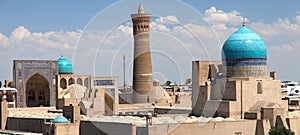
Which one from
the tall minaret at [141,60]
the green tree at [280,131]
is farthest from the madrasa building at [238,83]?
the tall minaret at [141,60]

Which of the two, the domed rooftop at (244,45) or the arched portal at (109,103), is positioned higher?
the domed rooftop at (244,45)

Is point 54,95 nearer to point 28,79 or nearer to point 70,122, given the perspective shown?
point 28,79

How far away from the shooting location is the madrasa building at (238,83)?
19.0 meters

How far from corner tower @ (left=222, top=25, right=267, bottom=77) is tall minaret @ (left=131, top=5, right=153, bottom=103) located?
6.69 metres

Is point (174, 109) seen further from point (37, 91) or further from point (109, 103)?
point (37, 91)

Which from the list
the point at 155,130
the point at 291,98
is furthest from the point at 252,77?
the point at 291,98

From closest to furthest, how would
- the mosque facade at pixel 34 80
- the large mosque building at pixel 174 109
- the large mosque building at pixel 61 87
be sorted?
the large mosque building at pixel 174 109
the large mosque building at pixel 61 87
the mosque facade at pixel 34 80

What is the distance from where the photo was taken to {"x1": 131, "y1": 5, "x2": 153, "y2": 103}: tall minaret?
26.4m

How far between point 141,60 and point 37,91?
239 inches

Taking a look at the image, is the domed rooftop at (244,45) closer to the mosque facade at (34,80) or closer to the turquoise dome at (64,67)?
the mosque facade at (34,80)

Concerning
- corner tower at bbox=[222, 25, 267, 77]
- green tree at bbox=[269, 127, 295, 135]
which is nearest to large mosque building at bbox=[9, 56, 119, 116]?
corner tower at bbox=[222, 25, 267, 77]

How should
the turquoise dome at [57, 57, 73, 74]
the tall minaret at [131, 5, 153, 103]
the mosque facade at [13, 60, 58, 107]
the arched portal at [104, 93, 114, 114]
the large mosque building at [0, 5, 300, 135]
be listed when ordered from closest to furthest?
the large mosque building at [0, 5, 300, 135], the arched portal at [104, 93, 114, 114], the mosque facade at [13, 60, 58, 107], the tall minaret at [131, 5, 153, 103], the turquoise dome at [57, 57, 73, 74]

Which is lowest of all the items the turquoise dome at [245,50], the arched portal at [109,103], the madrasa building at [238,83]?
the arched portal at [109,103]

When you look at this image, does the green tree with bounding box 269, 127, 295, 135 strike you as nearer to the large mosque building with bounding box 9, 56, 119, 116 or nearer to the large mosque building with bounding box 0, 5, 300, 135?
the large mosque building with bounding box 0, 5, 300, 135
